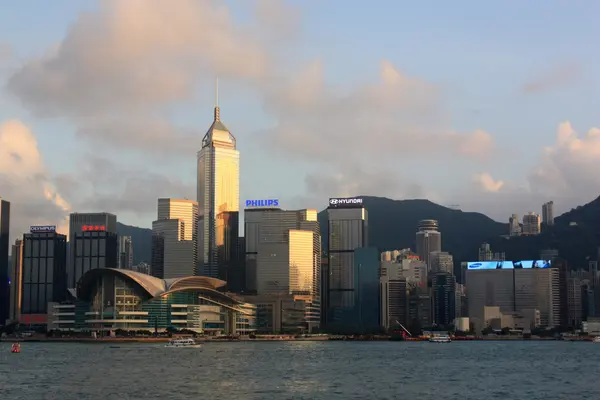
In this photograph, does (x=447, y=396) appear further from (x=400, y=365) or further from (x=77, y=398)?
(x=400, y=365)

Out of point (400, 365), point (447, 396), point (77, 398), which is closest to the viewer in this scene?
point (77, 398)

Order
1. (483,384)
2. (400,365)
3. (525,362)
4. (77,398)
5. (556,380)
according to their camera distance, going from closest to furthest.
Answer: (77,398), (483,384), (556,380), (400,365), (525,362)

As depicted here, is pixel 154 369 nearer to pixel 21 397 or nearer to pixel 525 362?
pixel 21 397

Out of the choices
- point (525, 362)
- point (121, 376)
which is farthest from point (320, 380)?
point (525, 362)

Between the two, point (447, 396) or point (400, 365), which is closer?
point (447, 396)

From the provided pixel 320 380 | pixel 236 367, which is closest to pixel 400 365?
pixel 236 367

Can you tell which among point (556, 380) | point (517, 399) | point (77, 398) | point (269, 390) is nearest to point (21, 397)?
point (77, 398)

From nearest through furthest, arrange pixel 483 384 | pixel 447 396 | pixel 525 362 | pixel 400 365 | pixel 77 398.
→ pixel 77 398
pixel 447 396
pixel 483 384
pixel 400 365
pixel 525 362

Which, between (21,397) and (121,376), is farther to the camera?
(121,376)

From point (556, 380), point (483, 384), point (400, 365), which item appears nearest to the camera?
point (483, 384)
